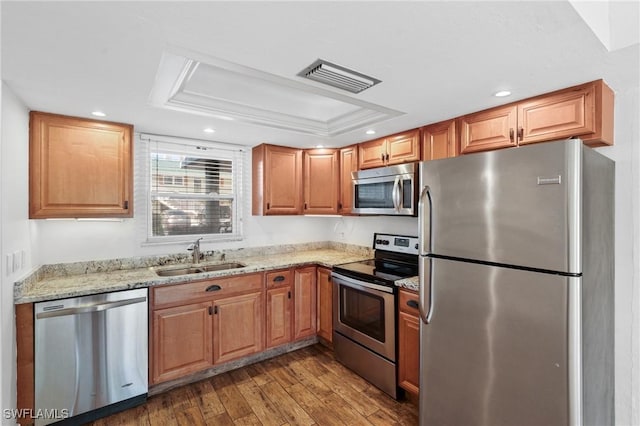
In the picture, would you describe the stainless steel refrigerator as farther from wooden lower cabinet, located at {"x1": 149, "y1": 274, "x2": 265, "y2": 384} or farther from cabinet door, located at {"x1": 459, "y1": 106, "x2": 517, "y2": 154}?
wooden lower cabinet, located at {"x1": 149, "y1": 274, "x2": 265, "y2": 384}

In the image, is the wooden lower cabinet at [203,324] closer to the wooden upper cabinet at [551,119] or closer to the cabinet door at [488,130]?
the cabinet door at [488,130]

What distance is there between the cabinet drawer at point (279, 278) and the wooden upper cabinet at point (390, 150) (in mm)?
1393

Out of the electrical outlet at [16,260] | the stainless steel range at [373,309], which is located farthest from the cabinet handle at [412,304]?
the electrical outlet at [16,260]

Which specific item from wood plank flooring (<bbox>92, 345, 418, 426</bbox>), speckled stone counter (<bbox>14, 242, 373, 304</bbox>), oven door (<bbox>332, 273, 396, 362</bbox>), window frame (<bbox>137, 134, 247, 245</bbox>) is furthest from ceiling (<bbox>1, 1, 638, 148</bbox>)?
wood plank flooring (<bbox>92, 345, 418, 426</bbox>)

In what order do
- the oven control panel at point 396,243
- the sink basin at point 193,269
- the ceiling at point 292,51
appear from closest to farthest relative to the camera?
the ceiling at point 292,51
the sink basin at point 193,269
the oven control panel at point 396,243

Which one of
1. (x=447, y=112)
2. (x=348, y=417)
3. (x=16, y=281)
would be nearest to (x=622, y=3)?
(x=447, y=112)

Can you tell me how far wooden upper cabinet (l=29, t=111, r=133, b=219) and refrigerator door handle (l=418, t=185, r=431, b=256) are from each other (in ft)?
7.80

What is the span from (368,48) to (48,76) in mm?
1763

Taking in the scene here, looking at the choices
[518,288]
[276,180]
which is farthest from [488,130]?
[276,180]

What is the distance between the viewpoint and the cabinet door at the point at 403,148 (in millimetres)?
2713

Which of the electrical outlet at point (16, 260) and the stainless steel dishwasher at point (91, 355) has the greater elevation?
the electrical outlet at point (16, 260)

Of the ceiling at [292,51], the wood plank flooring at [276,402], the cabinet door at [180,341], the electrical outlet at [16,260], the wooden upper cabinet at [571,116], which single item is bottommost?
the wood plank flooring at [276,402]

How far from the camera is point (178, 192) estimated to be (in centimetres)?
316

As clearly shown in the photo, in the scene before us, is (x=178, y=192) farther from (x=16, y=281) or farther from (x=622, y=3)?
(x=622, y=3)
